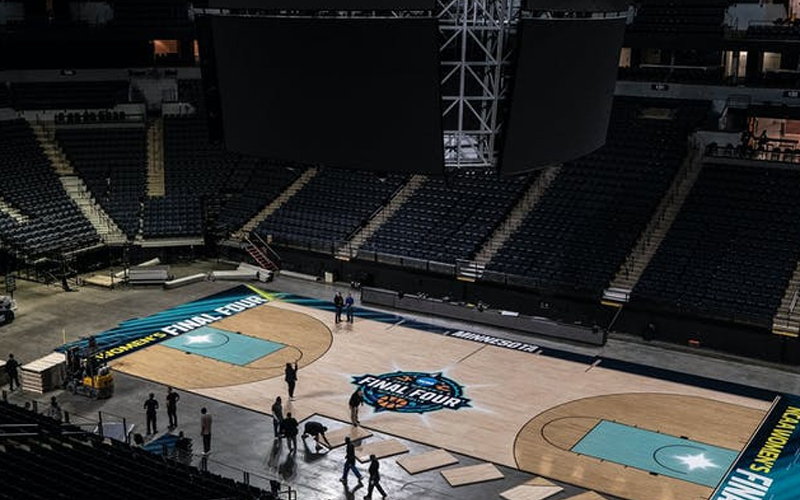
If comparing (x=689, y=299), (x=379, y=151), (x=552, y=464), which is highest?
(x=379, y=151)

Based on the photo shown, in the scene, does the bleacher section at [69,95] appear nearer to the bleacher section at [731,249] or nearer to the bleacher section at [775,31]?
the bleacher section at [731,249]

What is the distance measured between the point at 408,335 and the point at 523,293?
4532 millimetres

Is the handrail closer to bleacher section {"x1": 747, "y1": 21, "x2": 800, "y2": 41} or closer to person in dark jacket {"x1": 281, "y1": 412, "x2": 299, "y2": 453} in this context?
person in dark jacket {"x1": 281, "y1": 412, "x2": 299, "y2": 453}

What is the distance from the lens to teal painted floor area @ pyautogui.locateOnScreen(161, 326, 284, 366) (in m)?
27.6

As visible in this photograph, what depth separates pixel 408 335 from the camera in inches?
1168

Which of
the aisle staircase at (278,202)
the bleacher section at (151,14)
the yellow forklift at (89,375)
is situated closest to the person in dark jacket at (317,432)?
the yellow forklift at (89,375)

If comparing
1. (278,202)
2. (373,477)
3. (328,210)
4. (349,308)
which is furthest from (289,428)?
(278,202)

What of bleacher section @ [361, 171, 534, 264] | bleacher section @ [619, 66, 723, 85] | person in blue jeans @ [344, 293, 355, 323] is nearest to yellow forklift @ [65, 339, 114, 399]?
person in blue jeans @ [344, 293, 355, 323]

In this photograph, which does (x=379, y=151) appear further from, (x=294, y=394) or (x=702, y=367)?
(x=702, y=367)

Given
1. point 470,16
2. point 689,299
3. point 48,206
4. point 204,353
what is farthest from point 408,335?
point 48,206

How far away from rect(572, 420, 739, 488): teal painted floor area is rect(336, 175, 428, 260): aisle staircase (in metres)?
14.9

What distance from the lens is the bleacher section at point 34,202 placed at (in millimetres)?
35656

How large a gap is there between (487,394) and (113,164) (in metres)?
23.5

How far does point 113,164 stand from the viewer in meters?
41.4
